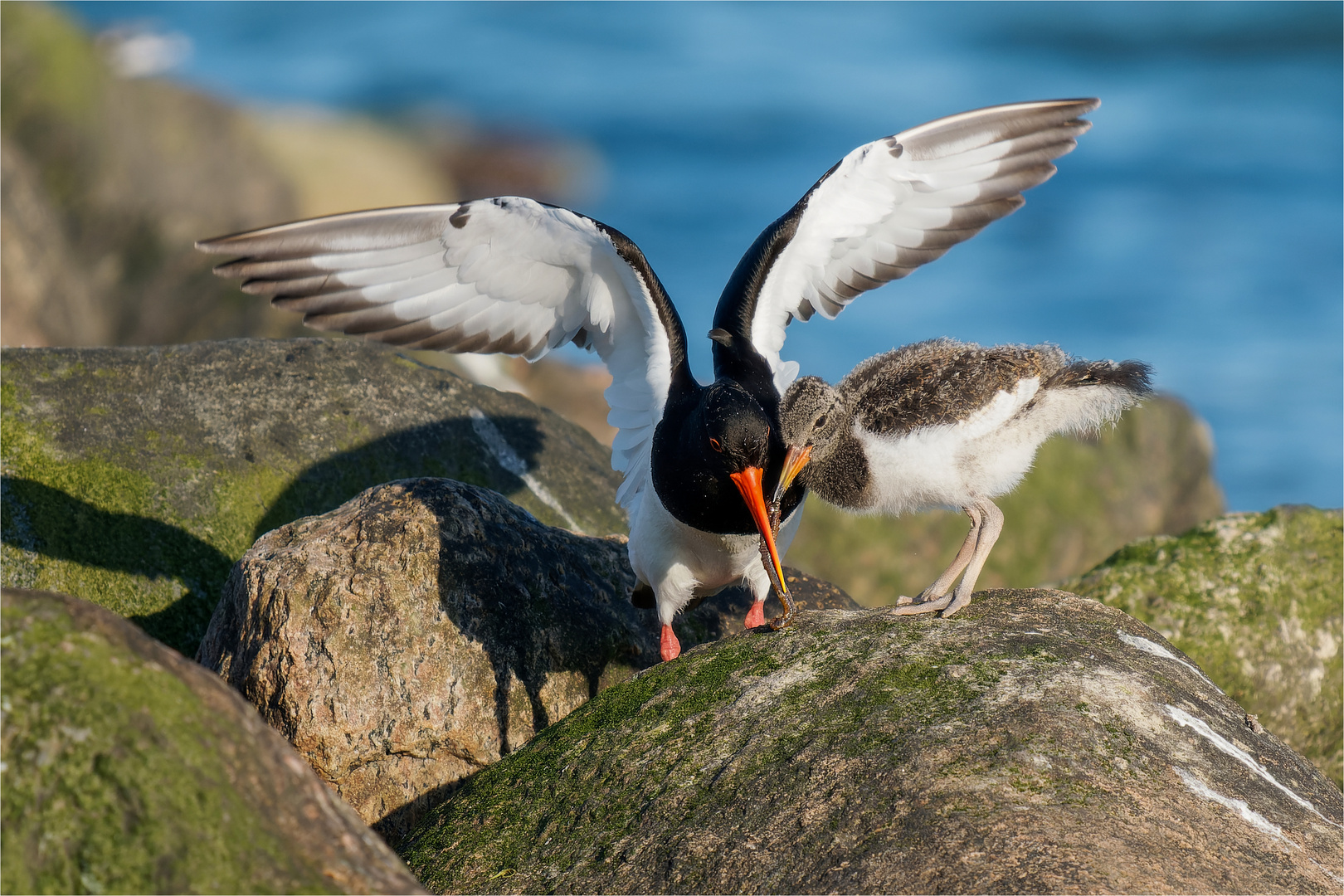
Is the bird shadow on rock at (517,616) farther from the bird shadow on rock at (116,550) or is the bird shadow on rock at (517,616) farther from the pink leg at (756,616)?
the bird shadow on rock at (116,550)

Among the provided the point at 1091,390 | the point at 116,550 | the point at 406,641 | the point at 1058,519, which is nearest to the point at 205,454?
the point at 116,550

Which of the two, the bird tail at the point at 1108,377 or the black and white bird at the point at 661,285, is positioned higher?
the black and white bird at the point at 661,285

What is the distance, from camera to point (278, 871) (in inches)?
134

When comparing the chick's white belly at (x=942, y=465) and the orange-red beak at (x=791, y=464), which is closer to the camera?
the chick's white belly at (x=942, y=465)

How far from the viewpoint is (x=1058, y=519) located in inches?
530

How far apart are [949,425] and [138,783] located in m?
4.23

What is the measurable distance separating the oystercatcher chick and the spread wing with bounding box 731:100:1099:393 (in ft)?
5.40

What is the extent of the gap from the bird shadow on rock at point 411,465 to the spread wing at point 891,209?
7.74ft

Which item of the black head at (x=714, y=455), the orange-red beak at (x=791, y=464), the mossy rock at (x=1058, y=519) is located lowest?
the mossy rock at (x=1058, y=519)

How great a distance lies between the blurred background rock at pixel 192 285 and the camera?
12891 millimetres

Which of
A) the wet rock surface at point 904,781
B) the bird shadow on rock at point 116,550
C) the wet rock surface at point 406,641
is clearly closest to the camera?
the wet rock surface at point 904,781

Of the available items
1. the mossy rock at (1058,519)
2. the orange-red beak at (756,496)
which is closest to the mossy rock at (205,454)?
the orange-red beak at (756,496)

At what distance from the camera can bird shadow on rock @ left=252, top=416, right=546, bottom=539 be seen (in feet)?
27.8

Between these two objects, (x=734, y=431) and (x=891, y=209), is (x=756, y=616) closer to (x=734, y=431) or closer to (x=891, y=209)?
(x=734, y=431)
